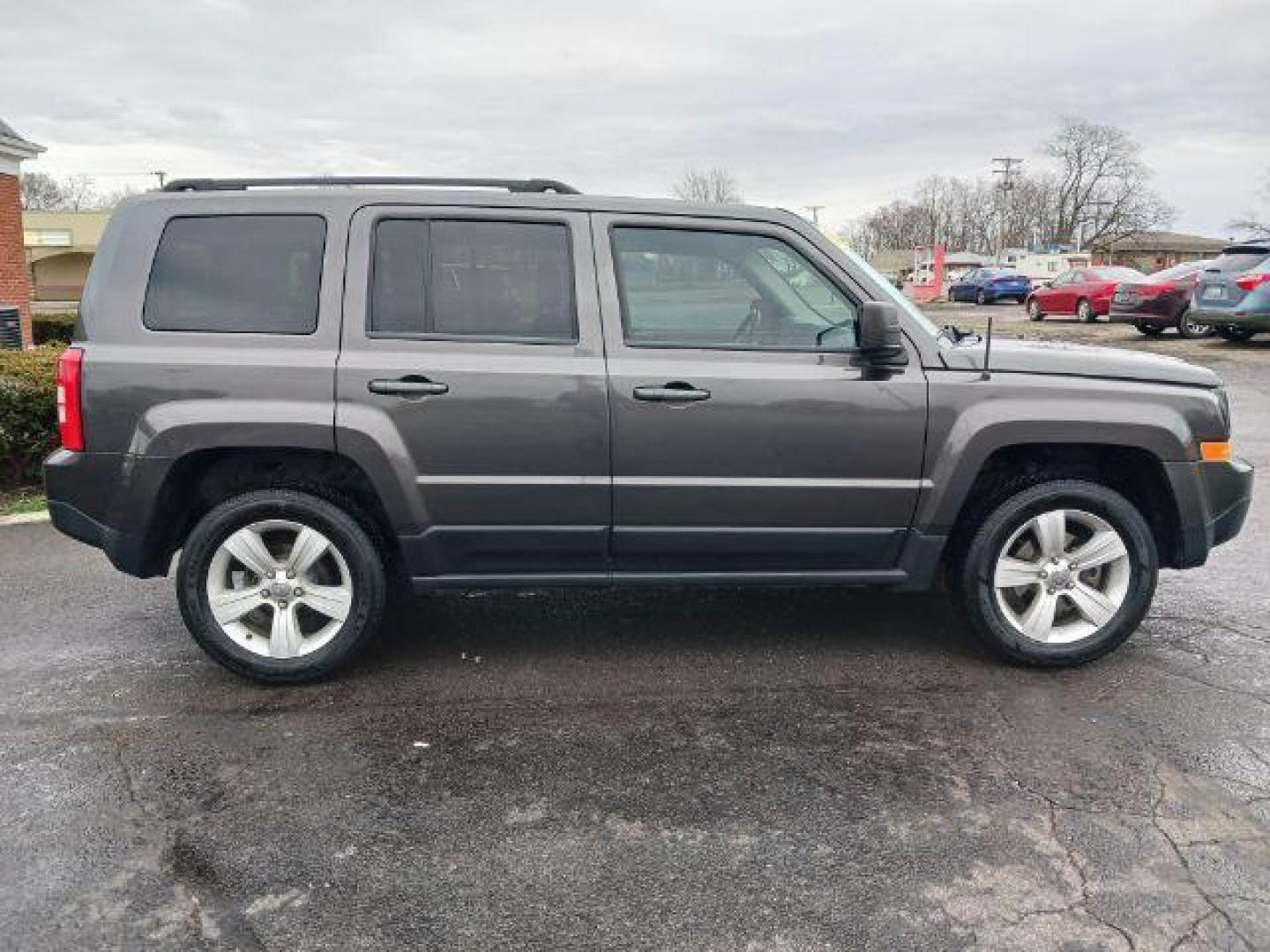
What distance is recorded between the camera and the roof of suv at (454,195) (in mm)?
4098

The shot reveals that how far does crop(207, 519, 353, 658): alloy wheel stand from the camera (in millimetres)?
4086

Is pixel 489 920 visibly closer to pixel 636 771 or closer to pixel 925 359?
pixel 636 771

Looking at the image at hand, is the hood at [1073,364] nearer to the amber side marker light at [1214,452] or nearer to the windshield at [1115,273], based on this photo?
the amber side marker light at [1214,452]

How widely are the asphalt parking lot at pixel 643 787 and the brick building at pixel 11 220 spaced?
15626 millimetres

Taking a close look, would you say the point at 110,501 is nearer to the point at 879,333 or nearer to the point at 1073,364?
the point at 879,333

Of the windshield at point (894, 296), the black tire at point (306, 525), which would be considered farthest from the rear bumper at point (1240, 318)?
the black tire at point (306, 525)

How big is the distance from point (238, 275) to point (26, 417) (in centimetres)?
456

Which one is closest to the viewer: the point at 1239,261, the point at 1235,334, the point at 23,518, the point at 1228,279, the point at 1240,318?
the point at 23,518

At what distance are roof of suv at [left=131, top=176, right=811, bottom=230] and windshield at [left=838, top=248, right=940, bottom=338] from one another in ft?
0.89

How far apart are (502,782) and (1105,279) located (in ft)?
84.6

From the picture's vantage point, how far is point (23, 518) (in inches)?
276

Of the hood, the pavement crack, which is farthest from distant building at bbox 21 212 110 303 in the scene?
the pavement crack

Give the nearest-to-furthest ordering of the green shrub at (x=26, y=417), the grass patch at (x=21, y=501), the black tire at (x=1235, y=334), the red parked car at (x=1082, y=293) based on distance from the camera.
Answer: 1. the grass patch at (x=21, y=501)
2. the green shrub at (x=26, y=417)
3. the black tire at (x=1235, y=334)
4. the red parked car at (x=1082, y=293)

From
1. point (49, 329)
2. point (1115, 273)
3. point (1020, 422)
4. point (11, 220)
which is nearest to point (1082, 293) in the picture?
point (1115, 273)
